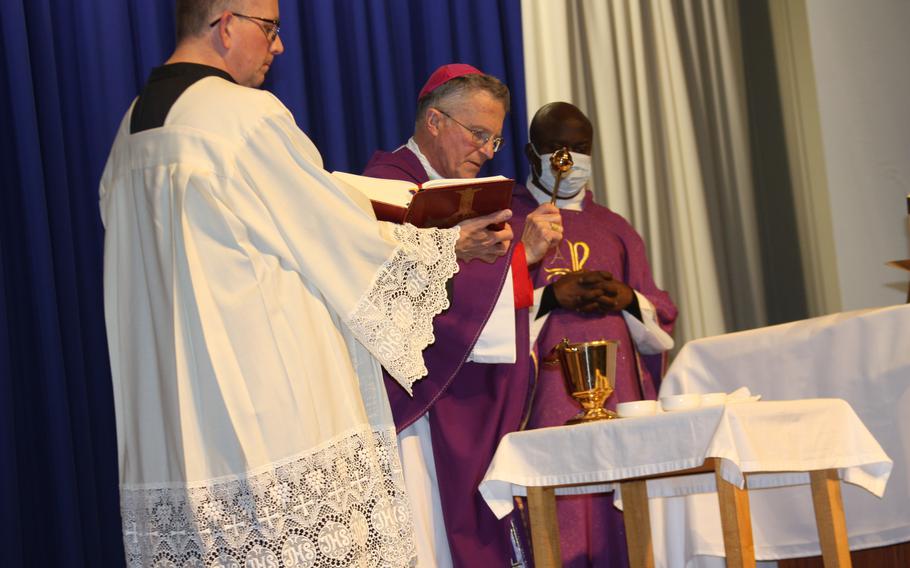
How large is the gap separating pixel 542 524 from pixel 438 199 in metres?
0.91

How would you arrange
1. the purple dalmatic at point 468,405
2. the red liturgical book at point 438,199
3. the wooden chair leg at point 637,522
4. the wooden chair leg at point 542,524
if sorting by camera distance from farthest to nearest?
the wooden chair leg at point 637,522, the purple dalmatic at point 468,405, the wooden chair leg at point 542,524, the red liturgical book at point 438,199

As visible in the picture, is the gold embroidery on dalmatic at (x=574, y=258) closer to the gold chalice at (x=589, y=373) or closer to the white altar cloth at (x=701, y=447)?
the gold chalice at (x=589, y=373)

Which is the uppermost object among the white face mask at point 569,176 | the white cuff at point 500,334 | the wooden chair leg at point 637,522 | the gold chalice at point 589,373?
the white face mask at point 569,176

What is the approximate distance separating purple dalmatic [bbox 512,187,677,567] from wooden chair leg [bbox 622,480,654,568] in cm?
35

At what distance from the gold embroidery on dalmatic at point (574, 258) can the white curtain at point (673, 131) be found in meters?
1.17

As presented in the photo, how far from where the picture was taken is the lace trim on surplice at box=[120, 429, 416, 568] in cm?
221

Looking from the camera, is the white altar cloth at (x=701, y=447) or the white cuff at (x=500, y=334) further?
the white cuff at (x=500, y=334)

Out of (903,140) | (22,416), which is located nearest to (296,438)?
(22,416)

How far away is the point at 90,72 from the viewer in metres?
3.96

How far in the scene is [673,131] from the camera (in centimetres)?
556

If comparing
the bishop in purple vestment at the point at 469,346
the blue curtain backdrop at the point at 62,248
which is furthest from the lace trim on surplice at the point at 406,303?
the blue curtain backdrop at the point at 62,248

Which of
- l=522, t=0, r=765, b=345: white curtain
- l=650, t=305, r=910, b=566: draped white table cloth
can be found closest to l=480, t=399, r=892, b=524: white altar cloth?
l=650, t=305, r=910, b=566: draped white table cloth

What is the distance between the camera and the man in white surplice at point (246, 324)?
225 cm

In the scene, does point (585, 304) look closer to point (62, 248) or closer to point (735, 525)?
point (735, 525)
